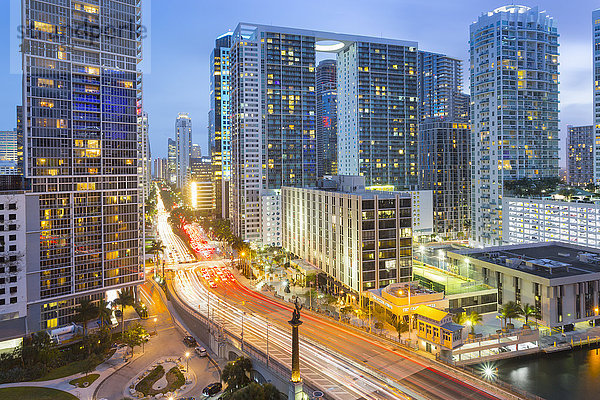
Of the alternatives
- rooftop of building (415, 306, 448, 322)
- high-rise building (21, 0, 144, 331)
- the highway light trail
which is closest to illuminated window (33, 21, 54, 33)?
high-rise building (21, 0, 144, 331)

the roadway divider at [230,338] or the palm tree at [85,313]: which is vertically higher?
the palm tree at [85,313]

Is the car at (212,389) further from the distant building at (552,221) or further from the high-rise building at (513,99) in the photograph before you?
the high-rise building at (513,99)

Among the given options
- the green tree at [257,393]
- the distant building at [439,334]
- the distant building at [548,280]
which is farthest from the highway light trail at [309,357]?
the distant building at [548,280]

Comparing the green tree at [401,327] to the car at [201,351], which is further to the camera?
the car at [201,351]

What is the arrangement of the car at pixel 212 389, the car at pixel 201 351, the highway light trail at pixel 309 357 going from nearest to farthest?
the highway light trail at pixel 309 357 → the car at pixel 212 389 → the car at pixel 201 351

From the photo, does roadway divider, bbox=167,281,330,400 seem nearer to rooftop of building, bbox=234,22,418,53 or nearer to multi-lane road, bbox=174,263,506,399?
multi-lane road, bbox=174,263,506,399

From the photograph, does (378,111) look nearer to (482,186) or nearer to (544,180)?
(482,186)

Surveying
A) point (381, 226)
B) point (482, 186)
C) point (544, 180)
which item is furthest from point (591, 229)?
point (381, 226)
